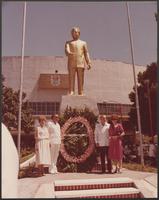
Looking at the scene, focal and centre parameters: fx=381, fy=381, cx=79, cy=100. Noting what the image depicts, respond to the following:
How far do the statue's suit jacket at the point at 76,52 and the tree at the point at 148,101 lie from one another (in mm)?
17428

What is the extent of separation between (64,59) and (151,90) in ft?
52.7

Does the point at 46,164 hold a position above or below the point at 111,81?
below

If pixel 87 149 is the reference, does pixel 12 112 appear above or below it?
above

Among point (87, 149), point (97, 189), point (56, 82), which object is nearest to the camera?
point (97, 189)

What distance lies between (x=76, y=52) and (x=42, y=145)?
3.68 m

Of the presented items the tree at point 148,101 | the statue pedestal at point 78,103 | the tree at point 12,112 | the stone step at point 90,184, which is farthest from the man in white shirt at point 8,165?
the tree at point 12,112

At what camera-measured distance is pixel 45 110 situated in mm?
41250

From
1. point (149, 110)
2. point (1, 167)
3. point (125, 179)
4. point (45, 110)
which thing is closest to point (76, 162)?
point (125, 179)

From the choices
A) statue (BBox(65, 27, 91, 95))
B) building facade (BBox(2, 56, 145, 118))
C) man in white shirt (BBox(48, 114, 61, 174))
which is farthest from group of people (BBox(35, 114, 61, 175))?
building facade (BBox(2, 56, 145, 118))

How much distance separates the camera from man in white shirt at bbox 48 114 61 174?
30.6 feet

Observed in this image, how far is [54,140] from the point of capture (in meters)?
9.34

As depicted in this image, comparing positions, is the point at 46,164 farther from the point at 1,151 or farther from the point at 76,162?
the point at 1,151

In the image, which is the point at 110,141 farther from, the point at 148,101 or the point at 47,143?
the point at 148,101

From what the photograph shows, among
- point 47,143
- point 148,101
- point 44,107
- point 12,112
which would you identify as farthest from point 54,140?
point 44,107
